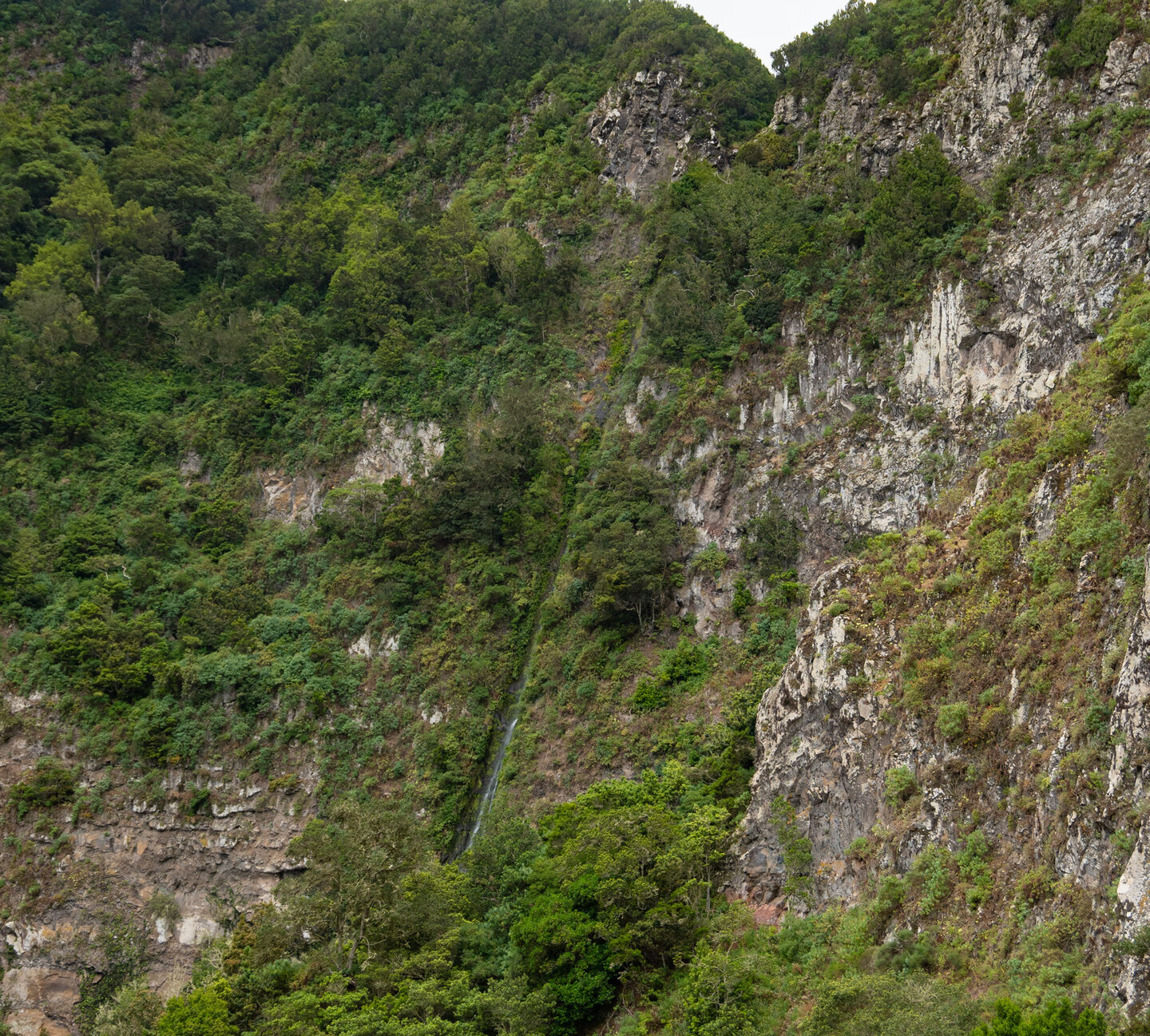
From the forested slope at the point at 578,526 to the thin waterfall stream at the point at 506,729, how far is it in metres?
0.35

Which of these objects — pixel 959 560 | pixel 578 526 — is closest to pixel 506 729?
pixel 578 526

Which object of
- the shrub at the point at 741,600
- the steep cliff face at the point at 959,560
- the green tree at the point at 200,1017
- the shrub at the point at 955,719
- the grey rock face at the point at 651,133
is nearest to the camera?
the steep cliff face at the point at 959,560

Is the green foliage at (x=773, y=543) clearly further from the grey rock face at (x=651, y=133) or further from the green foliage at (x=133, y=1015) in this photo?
the grey rock face at (x=651, y=133)

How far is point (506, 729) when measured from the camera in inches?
1658

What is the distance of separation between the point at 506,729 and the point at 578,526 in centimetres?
957

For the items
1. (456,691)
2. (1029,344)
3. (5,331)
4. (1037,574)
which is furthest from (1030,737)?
(5,331)

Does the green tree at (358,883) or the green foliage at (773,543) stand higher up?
the green foliage at (773,543)

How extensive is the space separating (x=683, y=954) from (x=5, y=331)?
52730 mm

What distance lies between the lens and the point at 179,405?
58156mm

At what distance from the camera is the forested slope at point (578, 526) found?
69.7ft

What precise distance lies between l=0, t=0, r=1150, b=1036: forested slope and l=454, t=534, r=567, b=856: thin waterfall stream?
351 mm

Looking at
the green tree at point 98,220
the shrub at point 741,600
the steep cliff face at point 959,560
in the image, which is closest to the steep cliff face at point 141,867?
the shrub at point 741,600

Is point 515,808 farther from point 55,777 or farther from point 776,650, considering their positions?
point 55,777

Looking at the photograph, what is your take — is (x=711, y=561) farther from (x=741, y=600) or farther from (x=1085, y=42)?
(x=1085, y=42)
